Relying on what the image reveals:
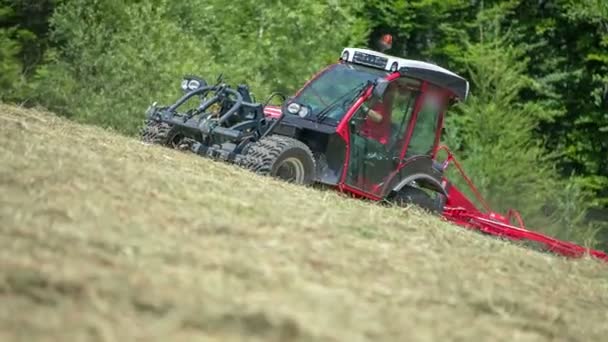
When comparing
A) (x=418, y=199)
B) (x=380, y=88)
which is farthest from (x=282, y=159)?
(x=418, y=199)

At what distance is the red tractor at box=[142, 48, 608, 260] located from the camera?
11.9 meters

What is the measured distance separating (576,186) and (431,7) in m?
14.4

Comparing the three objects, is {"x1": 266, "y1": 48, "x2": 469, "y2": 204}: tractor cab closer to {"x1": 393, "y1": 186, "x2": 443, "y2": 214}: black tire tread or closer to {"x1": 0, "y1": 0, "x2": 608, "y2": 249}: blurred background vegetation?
{"x1": 393, "y1": 186, "x2": 443, "y2": 214}: black tire tread

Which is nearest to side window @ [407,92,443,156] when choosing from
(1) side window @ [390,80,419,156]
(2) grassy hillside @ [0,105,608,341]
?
(1) side window @ [390,80,419,156]

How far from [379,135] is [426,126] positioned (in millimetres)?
945

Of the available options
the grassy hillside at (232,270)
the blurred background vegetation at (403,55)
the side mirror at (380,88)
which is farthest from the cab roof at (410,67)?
the blurred background vegetation at (403,55)

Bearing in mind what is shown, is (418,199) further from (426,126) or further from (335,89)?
(335,89)

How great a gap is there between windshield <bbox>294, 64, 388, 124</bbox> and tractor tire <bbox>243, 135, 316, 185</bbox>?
93cm

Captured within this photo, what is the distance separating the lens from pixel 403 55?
4231 centimetres

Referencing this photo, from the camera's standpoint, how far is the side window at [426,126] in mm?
13602

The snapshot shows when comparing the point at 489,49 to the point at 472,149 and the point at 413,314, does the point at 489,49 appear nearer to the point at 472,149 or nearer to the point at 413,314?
the point at 472,149

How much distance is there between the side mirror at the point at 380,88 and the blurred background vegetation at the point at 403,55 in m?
8.61

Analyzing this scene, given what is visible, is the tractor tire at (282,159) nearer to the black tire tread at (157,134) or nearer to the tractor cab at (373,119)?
the tractor cab at (373,119)

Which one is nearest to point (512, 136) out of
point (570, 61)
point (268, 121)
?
point (570, 61)
